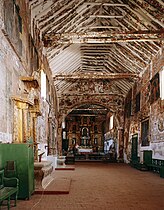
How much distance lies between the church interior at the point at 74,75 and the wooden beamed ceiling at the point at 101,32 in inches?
1.6

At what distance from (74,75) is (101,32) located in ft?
19.0

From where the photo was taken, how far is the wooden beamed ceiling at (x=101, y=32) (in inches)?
417

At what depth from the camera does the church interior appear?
21.1 ft

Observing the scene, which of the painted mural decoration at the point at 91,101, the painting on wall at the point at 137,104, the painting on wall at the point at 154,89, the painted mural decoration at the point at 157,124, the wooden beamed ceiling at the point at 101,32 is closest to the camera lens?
the wooden beamed ceiling at the point at 101,32

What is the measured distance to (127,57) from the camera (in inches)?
603

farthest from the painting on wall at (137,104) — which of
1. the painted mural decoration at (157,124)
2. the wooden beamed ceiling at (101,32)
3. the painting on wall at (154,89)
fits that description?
the painted mural decoration at (157,124)

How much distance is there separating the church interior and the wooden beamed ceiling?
1.6 inches

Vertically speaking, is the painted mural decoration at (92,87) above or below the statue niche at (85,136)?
above

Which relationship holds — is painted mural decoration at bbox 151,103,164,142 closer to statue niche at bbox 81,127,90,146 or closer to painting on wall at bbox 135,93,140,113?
painting on wall at bbox 135,93,140,113

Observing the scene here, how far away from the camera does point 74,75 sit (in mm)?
17000

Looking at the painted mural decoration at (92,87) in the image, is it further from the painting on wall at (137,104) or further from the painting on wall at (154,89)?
the painting on wall at (154,89)

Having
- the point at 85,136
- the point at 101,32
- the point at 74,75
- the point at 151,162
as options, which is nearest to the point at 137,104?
the point at 74,75

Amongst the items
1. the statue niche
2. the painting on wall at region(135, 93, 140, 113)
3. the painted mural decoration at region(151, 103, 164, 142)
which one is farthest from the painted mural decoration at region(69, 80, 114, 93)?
the statue niche

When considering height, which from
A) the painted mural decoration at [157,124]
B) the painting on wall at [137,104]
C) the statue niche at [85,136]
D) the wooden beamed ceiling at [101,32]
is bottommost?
the statue niche at [85,136]
